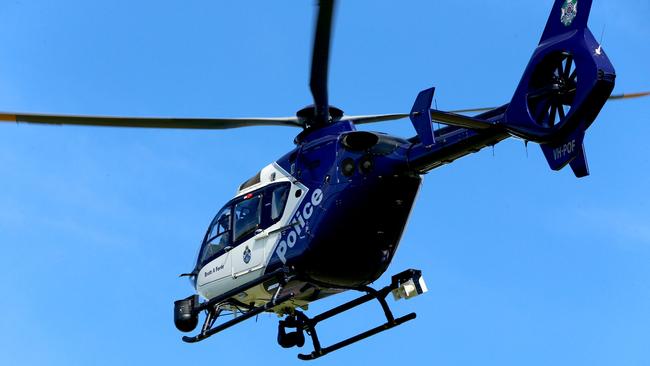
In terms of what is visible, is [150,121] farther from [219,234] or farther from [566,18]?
[566,18]

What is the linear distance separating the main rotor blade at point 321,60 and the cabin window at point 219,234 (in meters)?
2.97

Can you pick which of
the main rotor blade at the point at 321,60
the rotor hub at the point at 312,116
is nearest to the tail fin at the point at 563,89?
the main rotor blade at the point at 321,60

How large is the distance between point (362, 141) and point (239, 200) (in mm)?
3577

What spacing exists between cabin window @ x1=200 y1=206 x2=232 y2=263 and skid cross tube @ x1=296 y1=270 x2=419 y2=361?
213cm

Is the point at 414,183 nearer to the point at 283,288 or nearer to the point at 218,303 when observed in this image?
the point at 283,288

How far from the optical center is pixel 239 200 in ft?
81.7

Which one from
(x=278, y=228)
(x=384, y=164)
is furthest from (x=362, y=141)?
(x=278, y=228)

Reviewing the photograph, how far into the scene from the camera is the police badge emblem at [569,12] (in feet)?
65.3

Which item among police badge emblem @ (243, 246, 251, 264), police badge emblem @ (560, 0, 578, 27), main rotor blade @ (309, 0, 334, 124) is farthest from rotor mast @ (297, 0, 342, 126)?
police badge emblem @ (560, 0, 578, 27)

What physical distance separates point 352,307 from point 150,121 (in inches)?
218

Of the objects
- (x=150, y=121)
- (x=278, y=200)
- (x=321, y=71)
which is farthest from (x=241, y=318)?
(x=321, y=71)

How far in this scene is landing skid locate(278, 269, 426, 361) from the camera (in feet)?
78.3

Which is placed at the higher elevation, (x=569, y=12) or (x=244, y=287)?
(x=569, y=12)

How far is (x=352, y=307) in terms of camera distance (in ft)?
79.9
